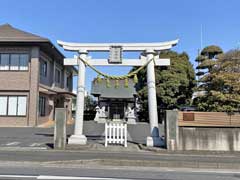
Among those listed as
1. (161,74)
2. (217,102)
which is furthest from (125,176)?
(161,74)

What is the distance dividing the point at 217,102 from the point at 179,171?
24.6 feet

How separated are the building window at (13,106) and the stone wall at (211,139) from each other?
1506 centimetres

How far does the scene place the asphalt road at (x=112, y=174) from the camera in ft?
21.7

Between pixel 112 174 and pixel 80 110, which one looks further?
pixel 80 110

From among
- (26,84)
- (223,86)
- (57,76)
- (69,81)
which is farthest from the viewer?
(69,81)

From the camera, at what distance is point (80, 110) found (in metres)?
13.0

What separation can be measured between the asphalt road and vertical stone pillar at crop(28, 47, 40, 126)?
15.0m

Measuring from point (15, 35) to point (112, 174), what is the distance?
19676 millimetres

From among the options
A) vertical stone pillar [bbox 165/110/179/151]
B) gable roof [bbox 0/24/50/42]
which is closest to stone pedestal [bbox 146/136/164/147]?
vertical stone pillar [bbox 165/110/179/151]

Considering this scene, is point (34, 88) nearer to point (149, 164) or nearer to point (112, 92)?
point (112, 92)

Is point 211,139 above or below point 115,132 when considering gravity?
below

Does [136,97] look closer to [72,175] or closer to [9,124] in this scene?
[9,124]

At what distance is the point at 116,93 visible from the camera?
33.7 meters

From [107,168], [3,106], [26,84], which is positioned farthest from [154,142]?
[3,106]
